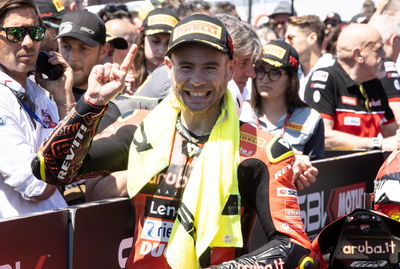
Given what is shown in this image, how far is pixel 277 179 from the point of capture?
127 inches

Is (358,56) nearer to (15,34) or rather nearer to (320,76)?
(320,76)

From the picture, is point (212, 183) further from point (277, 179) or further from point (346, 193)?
point (346, 193)

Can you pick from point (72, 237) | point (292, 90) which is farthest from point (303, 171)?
point (292, 90)

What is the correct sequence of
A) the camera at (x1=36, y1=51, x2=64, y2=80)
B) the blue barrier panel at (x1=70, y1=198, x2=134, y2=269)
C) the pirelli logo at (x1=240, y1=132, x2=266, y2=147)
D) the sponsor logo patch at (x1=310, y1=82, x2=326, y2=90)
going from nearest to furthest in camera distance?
the pirelli logo at (x1=240, y1=132, x2=266, y2=147) < the blue barrier panel at (x1=70, y1=198, x2=134, y2=269) < the camera at (x1=36, y1=51, x2=64, y2=80) < the sponsor logo patch at (x1=310, y1=82, x2=326, y2=90)

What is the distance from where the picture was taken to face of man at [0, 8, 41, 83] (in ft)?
13.2

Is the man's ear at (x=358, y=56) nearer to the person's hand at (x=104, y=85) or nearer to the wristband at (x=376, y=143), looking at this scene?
the wristband at (x=376, y=143)

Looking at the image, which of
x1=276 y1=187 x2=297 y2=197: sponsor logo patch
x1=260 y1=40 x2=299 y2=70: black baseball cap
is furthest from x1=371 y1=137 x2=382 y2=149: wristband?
x1=276 y1=187 x2=297 y2=197: sponsor logo patch

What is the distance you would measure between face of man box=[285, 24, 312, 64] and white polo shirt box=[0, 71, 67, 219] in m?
5.26

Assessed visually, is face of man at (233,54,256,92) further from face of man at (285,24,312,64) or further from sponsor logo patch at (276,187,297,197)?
face of man at (285,24,312,64)

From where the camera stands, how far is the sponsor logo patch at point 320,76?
268 inches

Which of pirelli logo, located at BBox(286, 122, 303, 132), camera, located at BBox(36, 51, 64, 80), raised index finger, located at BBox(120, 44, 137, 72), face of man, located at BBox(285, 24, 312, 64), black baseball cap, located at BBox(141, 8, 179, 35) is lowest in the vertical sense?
pirelli logo, located at BBox(286, 122, 303, 132)

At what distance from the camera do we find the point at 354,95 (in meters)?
6.84

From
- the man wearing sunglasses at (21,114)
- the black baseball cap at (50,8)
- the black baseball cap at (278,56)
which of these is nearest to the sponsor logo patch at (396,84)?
the black baseball cap at (278,56)

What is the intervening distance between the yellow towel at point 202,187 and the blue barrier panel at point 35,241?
18.5 inches
